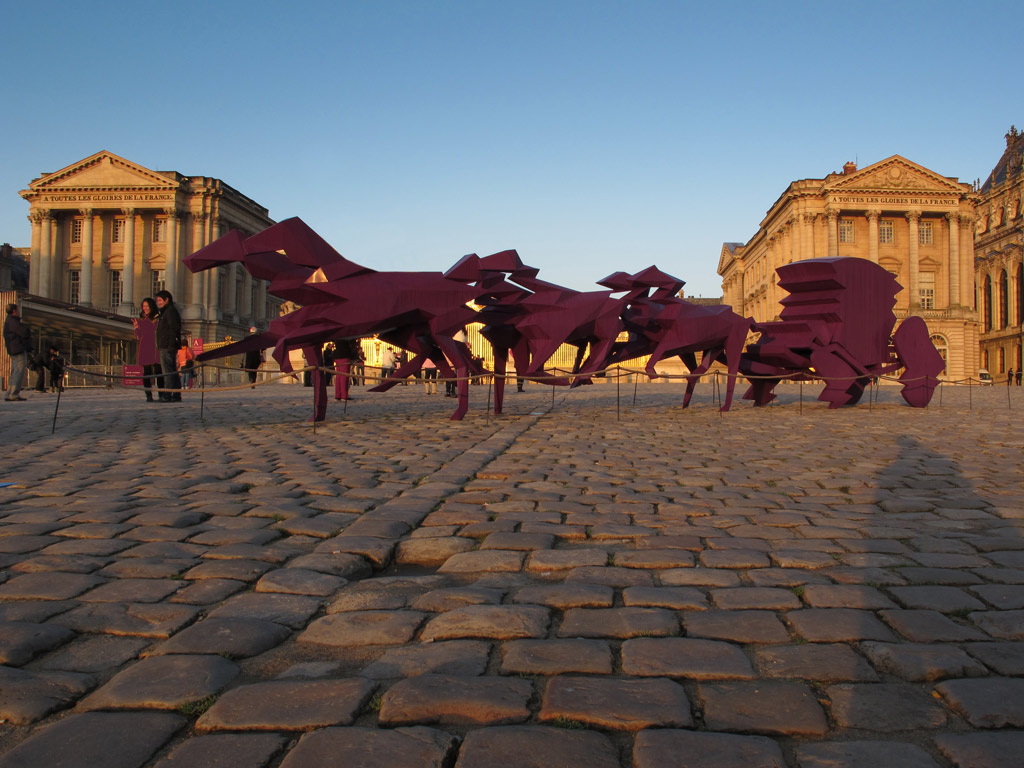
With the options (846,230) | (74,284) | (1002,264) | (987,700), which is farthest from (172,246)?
(1002,264)

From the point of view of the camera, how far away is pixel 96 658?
2461mm

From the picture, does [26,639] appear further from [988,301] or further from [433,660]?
[988,301]

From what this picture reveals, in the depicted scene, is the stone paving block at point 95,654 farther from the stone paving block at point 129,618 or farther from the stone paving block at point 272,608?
the stone paving block at point 272,608

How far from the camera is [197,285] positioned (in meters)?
61.1

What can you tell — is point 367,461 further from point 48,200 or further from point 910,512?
point 48,200

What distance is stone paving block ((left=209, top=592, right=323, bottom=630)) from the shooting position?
2832 mm

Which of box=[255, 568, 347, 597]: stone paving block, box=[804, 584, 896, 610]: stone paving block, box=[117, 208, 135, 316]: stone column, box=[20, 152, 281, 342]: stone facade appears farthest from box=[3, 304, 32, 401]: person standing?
box=[117, 208, 135, 316]: stone column

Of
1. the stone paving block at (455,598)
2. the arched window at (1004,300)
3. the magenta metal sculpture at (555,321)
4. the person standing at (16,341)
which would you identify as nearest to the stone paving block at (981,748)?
the stone paving block at (455,598)

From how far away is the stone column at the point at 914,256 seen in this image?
6012 cm

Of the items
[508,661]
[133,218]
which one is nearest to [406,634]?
[508,661]

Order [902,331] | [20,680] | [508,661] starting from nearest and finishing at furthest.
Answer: [20,680]
[508,661]
[902,331]

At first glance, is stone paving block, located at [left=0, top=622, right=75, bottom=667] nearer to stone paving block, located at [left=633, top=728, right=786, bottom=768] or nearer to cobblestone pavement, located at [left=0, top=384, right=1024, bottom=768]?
cobblestone pavement, located at [left=0, top=384, right=1024, bottom=768]

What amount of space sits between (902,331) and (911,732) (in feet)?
51.7

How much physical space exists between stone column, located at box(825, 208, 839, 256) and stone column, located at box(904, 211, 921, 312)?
5458 mm
